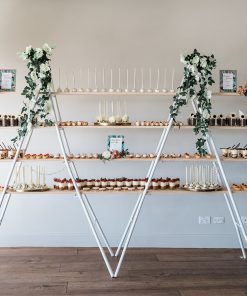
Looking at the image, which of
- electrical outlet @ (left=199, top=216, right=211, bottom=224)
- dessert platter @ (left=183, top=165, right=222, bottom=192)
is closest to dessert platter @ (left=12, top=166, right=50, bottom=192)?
dessert platter @ (left=183, top=165, right=222, bottom=192)

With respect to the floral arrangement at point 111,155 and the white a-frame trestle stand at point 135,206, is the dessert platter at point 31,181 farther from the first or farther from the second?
the floral arrangement at point 111,155

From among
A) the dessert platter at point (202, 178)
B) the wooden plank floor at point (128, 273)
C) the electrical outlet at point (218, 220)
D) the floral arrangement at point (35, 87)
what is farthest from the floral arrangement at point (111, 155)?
the electrical outlet at point (218, 220)

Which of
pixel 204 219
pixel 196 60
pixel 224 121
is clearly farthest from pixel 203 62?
pixel 204 219

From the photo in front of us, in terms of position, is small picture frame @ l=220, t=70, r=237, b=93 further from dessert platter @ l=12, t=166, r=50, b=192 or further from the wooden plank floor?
dessert platter @ l=12, t=166, r=50, b=192

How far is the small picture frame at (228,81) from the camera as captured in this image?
4707 millimetres

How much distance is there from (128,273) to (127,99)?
1.98 metres

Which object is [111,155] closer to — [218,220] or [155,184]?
[155,184]

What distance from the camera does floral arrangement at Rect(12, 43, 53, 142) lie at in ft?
13.8

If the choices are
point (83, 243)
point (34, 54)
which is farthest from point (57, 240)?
point (34, 54)

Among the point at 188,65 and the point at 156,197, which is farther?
the point at 156,197

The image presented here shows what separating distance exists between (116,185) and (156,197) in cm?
83

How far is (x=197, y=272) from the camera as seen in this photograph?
166 inches

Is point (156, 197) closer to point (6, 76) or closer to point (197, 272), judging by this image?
point (197, 272)

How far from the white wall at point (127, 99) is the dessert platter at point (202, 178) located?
0.15 metres
